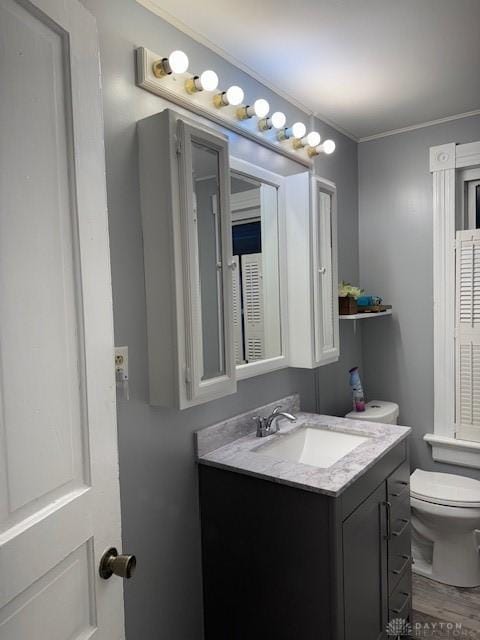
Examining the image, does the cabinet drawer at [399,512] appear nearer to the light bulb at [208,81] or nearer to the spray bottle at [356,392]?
the spray bottle at [356,392]

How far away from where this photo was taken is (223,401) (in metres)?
1.76

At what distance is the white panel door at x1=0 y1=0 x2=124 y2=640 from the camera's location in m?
0.66

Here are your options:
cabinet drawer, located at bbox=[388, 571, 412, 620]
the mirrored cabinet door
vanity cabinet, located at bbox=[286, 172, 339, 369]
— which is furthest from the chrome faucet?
cabinet drawer, located at bbox=[388, 571, 412, 620]

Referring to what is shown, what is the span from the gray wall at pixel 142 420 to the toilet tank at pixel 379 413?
3.16 ft

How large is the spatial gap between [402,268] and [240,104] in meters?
1.42

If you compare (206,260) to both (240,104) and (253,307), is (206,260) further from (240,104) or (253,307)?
(240,104)

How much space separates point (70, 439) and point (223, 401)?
1.02 m

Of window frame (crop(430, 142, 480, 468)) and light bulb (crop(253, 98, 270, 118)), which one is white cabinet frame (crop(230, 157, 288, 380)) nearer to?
light bulb (crop(253, 98, 270, 118))

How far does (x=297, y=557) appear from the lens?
1414 millimetres

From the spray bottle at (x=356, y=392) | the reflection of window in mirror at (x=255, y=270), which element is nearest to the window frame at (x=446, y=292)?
the spray bottle at (x=356, y=392)

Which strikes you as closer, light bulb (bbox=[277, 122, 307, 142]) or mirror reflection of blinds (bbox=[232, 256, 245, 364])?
mirror reflection of blinds (bbox=[232, 256, 245, 364])

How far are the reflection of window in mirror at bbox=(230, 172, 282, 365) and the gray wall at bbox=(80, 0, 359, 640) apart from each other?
304 mm

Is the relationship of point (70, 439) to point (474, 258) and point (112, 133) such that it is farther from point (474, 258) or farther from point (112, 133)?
point (474, 258)

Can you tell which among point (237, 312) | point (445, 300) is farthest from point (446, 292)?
point (237, 312)
